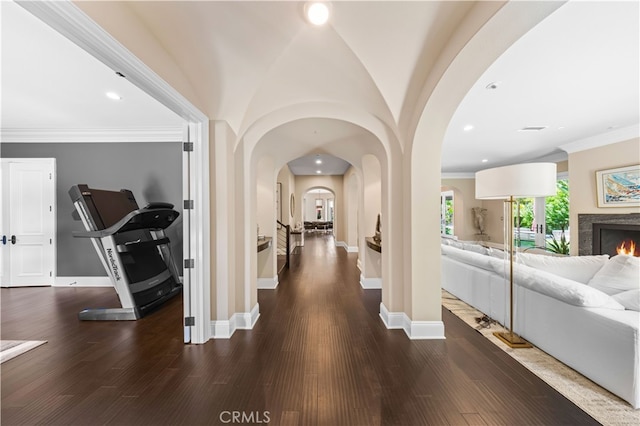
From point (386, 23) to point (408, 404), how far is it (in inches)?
113

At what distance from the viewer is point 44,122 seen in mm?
4285

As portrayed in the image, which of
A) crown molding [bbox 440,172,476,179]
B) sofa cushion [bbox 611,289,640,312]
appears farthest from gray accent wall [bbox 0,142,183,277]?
crown molding [bbox 440,172,476,179]

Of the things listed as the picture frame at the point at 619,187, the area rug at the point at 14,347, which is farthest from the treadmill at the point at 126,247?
the picture frame at the point at 619,187

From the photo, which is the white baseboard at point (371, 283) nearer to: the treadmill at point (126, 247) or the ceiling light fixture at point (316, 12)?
the treadmill at point (126, 247)

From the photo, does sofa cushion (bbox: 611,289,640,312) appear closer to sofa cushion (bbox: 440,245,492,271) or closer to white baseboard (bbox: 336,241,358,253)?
sofa cushion (bbox: 440,245,492,271)

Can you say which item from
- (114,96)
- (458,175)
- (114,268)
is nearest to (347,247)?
(458,175)

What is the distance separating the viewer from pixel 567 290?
223 centimetres

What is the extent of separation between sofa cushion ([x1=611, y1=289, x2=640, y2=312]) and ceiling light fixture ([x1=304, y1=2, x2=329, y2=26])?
3.37 metres

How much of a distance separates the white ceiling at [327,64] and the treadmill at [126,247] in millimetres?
1456

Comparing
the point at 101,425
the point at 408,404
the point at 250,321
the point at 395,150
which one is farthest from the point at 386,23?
the point at 101,425

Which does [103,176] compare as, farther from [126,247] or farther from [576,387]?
[576,387]

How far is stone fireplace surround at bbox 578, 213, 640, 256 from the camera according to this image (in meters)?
4.80

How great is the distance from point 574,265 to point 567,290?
3.35 feet

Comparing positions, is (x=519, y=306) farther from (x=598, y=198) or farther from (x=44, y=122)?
(x=44, y=122)
